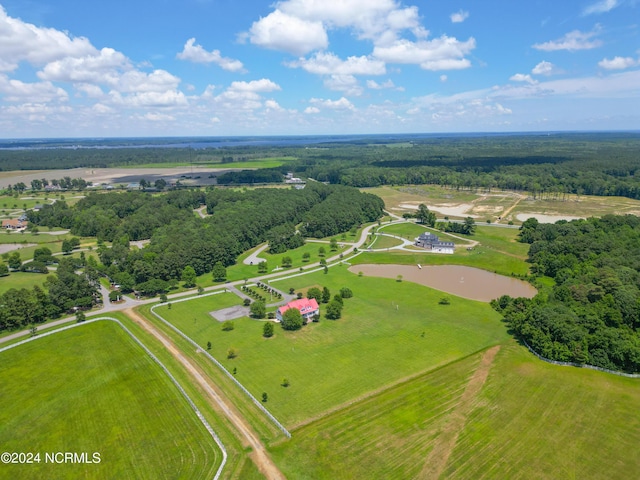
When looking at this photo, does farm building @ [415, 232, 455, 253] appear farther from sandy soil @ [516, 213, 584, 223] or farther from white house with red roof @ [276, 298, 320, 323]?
sandy soil @ [516, 213, 584, 223]

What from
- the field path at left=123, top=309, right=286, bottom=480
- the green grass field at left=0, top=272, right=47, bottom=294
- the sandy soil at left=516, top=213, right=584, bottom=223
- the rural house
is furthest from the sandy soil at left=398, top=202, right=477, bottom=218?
the rural house

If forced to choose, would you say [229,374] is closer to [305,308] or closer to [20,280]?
[305,308]

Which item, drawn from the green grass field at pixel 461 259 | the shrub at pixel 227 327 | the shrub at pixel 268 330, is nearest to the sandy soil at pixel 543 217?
the green grass field at pixel 461 259

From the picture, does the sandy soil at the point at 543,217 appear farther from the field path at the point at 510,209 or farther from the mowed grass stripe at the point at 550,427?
the mowed grass stripe at the point at 550,427

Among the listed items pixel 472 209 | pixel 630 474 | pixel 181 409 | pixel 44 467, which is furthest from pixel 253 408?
pixel 472 209

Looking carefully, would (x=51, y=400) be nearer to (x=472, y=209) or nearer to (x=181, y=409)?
(x=181, y=409)
